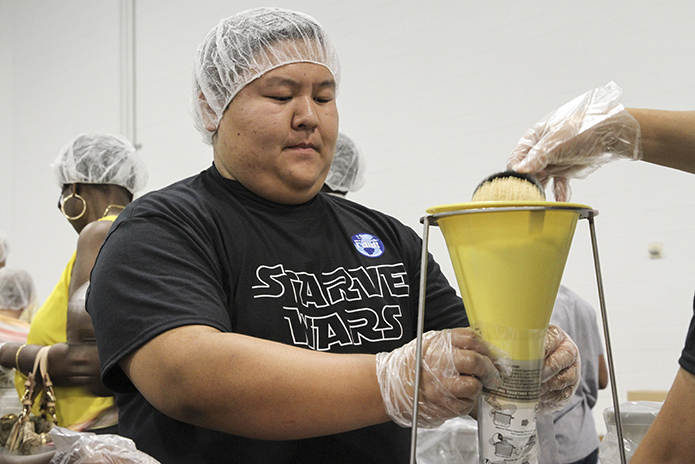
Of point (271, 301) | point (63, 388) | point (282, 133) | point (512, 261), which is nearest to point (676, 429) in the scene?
point (512, 261)

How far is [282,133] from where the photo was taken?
131 centimetres

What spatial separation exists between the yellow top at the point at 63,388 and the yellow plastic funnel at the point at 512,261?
1510mm

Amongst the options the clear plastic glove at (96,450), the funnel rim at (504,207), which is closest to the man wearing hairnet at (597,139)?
the funnel rim at (504,207)

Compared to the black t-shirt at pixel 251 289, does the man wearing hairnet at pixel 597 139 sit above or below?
above

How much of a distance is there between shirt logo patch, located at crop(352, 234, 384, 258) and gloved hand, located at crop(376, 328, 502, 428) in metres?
0.49

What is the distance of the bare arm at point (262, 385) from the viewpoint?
3.06ft

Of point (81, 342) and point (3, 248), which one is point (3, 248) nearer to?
point (3, 248)

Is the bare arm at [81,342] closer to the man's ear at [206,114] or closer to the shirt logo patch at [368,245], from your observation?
the man's ear at [206,114]

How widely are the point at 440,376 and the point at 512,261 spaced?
0.19 meters

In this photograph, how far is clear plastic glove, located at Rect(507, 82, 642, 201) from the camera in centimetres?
106

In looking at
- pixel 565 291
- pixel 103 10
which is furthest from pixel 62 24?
pixel 565 291

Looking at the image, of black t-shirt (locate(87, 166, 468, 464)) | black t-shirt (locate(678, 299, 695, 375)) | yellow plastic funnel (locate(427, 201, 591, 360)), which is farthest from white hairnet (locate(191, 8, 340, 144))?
black t-shirt (locate(678, 299, 695, 375))

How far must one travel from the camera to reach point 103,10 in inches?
241

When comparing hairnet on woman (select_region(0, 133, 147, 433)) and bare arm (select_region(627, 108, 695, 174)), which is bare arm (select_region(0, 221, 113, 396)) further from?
bare arm (select_region(627, 108, 695, 174))
